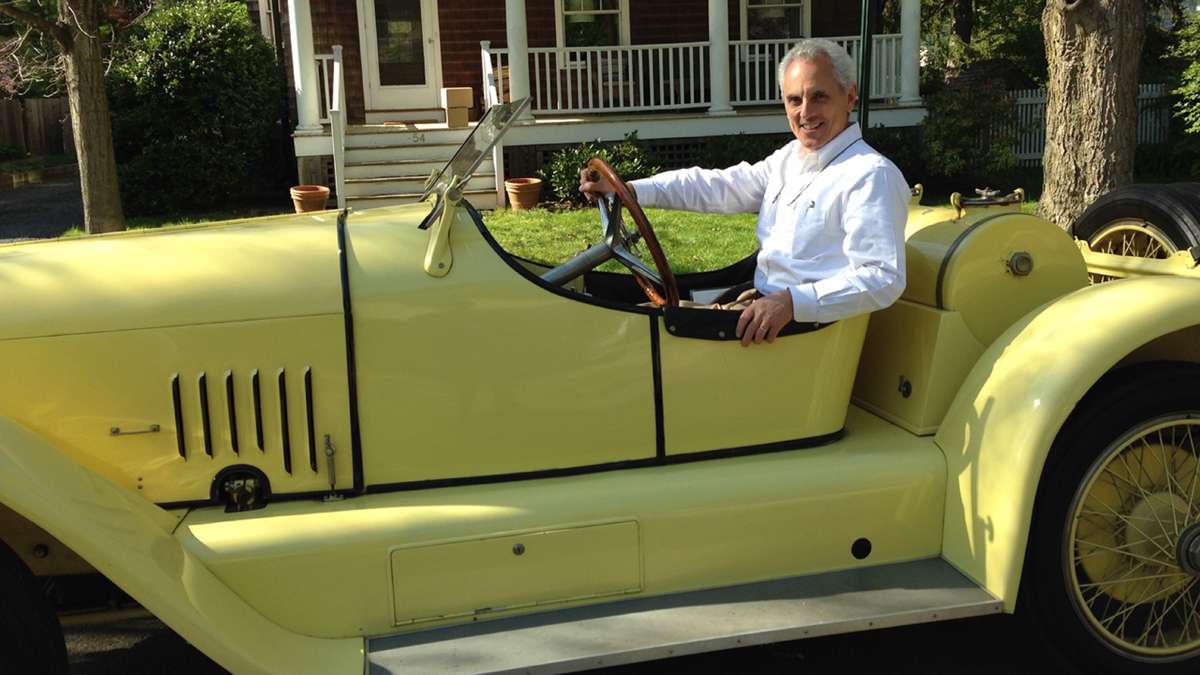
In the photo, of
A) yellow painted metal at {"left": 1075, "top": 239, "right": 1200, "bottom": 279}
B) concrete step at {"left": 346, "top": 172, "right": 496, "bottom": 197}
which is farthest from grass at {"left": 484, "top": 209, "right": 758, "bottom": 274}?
yellow painted metal at {"left": 1075, "top": 239, "right": 1200, "bottom": 279}

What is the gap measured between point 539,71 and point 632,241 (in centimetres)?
1306

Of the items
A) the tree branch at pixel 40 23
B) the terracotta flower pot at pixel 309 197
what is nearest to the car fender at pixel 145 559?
the tree branch at pixel 40 23

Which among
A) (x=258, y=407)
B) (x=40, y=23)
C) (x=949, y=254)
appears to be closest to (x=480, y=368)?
(x=258, y=407)

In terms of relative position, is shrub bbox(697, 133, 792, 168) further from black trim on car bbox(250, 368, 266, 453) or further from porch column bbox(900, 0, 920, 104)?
black trim on car bbox(250, 368, 266, 453)

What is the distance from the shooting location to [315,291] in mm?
2906

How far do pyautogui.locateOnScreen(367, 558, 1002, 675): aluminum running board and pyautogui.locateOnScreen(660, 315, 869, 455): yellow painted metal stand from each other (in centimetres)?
46

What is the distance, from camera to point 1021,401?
3004 mm

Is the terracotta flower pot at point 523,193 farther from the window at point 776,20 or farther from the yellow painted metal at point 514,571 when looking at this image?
the yellow painted metal at point 514,571

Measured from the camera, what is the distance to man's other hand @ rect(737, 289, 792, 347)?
3049 mm

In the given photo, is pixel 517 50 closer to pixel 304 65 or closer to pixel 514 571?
pixel 304 65

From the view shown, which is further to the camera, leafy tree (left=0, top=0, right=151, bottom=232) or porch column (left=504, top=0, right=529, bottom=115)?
porch column (left=504, top=0, right=529, bottom=115)

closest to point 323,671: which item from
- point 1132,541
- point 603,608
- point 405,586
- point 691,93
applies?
point 405,586

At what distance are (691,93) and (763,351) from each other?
39.7 feet

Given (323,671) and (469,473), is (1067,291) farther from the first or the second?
(323,671)
